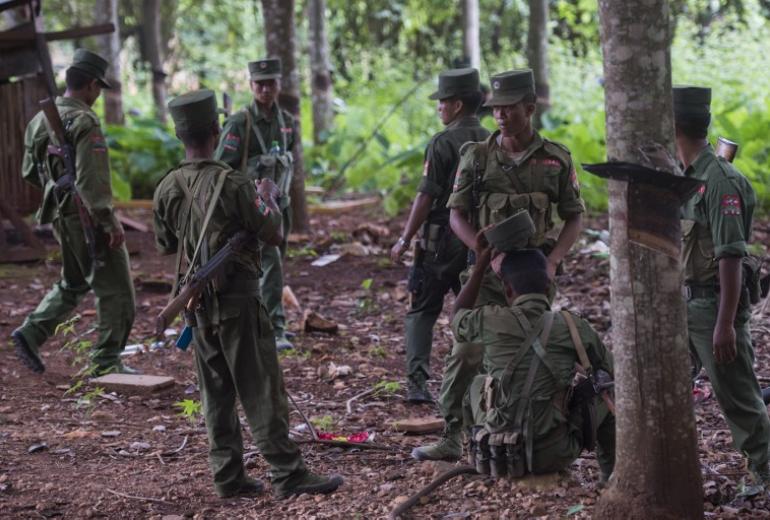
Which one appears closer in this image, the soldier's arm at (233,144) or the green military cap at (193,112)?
the green military cap at (193,112)

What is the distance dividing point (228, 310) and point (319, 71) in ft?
39.2

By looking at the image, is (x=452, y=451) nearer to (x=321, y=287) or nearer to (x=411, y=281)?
(x=411, y=281)

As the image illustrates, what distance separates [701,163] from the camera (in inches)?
183

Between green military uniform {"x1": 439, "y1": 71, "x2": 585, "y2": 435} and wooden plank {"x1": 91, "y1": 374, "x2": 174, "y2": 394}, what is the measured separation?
8.43 feet

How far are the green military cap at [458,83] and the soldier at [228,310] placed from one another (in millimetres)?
1671

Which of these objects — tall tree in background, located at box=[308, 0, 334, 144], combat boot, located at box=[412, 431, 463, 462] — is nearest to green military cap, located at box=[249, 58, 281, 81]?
combat boot, located at box=[412, 431, 463, 462]

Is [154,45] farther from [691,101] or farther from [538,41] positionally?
[691,101]

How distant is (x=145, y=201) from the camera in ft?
46.8

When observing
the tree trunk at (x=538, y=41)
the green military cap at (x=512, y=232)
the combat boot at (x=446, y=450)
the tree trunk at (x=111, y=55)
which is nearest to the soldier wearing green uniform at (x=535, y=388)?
the green military cap at (x=512, y=232)

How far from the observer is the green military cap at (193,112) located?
16.1ft

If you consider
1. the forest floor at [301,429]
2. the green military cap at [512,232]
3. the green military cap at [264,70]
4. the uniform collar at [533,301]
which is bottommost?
the forest floor at [301,429]

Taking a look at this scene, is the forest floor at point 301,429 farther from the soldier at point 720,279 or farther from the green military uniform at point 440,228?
the green military uniform at point 440,228

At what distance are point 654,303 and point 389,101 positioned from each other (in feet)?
51.3

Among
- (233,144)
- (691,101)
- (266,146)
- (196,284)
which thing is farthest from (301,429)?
(691,101)
